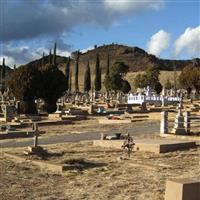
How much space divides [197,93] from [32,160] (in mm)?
60642

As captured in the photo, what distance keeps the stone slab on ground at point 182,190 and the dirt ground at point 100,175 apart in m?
1.37

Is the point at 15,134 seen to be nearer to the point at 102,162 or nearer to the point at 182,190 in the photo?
the point at 102,162

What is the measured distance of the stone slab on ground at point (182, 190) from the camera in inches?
331

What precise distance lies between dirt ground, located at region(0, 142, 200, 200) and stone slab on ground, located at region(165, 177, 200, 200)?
4.49 feet

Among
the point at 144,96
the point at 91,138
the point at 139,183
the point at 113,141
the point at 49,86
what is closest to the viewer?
the point at 139,183

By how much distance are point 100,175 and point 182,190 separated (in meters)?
4.12

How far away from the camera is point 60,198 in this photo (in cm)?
1003

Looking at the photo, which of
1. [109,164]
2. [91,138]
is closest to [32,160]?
[109,164]

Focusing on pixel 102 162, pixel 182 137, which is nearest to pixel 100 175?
pixel 102 162

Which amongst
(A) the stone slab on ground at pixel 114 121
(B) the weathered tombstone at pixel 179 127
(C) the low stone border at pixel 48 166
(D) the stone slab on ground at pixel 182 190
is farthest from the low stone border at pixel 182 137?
(D) the stone slab on ground at pixel 182 190

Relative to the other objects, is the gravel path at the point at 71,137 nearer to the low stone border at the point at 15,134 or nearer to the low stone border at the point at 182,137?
the low stone border at the point at 15,134

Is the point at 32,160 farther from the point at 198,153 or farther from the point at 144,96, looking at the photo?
the point at 144,96

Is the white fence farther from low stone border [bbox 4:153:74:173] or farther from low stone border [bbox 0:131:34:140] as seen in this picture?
low stone border [bbox 4:153:74:173]

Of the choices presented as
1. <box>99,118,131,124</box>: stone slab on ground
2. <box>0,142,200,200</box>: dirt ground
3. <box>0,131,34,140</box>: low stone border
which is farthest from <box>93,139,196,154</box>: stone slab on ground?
<box>99,118,131,124</box>: stone slab on ground
